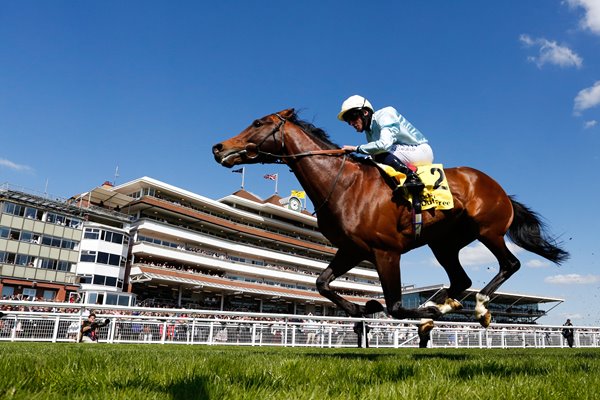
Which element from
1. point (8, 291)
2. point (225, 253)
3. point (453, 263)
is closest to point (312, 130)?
point (453, 263)

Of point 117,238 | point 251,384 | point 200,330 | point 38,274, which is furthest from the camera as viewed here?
point 117,238

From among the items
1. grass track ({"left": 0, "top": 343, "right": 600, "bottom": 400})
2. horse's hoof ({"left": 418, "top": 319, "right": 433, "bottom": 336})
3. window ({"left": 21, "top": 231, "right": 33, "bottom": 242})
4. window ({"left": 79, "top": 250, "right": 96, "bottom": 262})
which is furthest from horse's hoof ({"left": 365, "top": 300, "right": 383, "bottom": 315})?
window ({"left": 79, "top": 250, "right": 96, "bottom": 262})

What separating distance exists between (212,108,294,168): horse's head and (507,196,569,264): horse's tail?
10.9 feet

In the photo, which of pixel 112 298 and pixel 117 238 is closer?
pixel 112 298

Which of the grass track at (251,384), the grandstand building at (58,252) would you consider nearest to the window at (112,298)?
the grandstand building at (58,252)

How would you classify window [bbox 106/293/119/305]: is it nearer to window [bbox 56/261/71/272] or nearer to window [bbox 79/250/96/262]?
window [bbox 79/250/96/262]

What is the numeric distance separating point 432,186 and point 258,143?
6.89 ft

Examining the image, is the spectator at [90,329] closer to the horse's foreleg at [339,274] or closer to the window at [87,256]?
the horse's foreleg at [339,274]

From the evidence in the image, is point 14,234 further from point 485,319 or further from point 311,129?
point 485,319

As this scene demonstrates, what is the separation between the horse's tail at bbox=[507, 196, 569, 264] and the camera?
6266 millimetres

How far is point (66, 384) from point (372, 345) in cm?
1620

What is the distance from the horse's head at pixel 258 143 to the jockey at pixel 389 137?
78cm

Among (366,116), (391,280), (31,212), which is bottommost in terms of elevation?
(391,280)

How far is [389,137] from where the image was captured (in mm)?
5273
